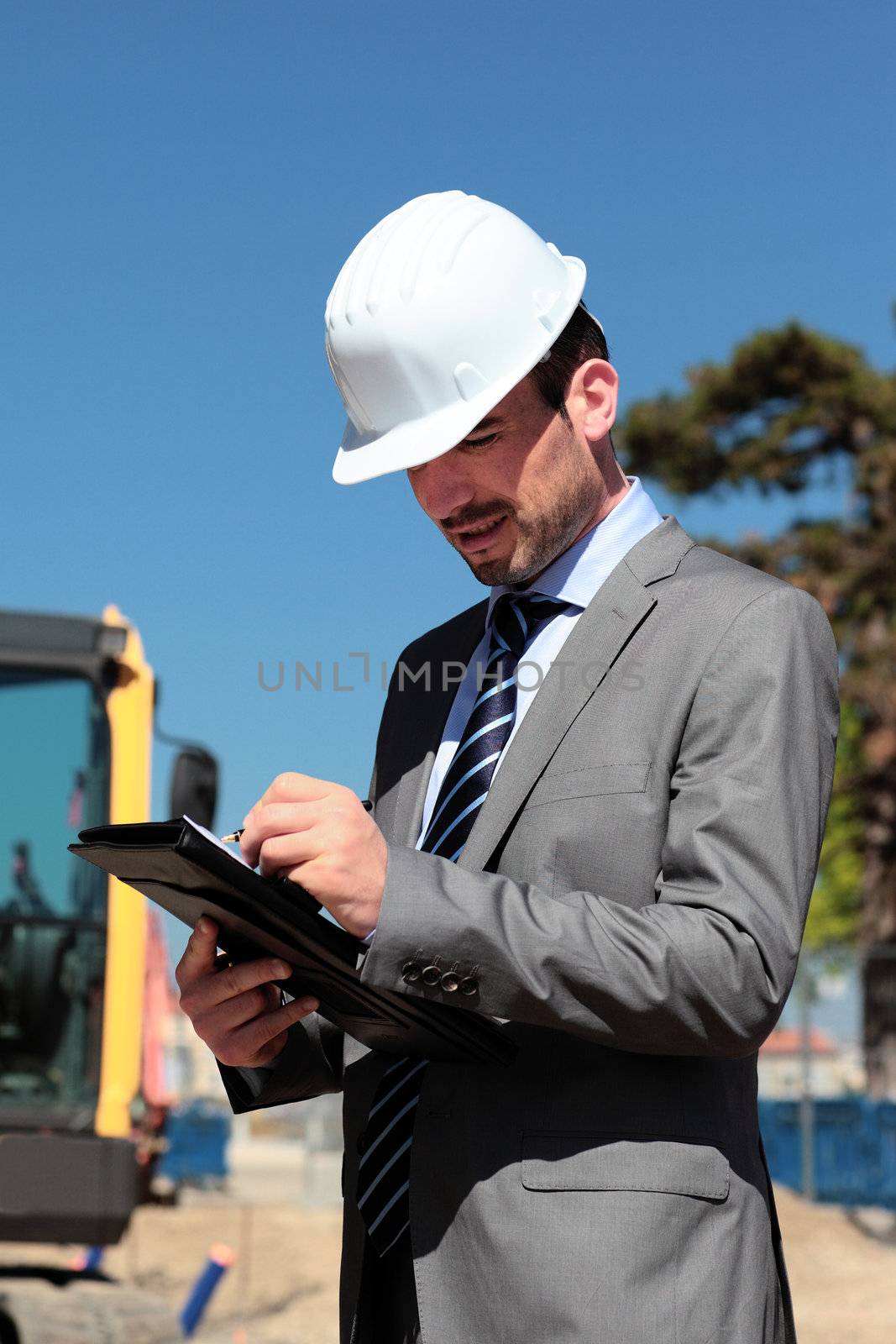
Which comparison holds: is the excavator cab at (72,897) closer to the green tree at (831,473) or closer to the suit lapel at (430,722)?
the suit lapel at (430,722)

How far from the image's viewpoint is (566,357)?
2.04 m

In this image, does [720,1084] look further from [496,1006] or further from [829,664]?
[829,664]

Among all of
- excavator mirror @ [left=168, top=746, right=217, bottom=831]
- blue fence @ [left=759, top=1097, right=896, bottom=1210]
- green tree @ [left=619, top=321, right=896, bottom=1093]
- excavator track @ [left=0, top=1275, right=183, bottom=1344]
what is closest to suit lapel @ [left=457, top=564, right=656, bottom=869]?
excavator mirror @ [left=168, top=746, right=217, bottom=831]

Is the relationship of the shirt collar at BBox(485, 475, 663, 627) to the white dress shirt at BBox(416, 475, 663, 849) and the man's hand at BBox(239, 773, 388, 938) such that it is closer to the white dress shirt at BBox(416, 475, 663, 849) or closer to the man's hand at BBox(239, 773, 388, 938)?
the white dress shirt at BBox(416, 475, 663, 849)

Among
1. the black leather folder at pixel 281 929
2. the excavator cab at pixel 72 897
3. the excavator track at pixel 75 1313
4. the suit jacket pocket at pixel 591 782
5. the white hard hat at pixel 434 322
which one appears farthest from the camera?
the excavator track at pixel 75 1313

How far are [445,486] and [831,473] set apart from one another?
2066cm

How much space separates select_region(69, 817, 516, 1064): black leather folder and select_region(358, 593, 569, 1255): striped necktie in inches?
2.4

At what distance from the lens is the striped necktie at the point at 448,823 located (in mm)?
1850

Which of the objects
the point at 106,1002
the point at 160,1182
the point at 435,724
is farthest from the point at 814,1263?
the point at 435,724

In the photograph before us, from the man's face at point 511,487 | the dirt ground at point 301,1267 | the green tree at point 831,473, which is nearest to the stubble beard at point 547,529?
the man's face at point 511,487

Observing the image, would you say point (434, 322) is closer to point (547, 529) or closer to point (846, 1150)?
point (547, 529)

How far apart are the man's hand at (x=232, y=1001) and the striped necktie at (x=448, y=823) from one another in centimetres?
15

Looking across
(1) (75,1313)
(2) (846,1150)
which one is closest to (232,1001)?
(1) (75,1313)

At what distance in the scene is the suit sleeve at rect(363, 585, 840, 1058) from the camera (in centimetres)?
162
